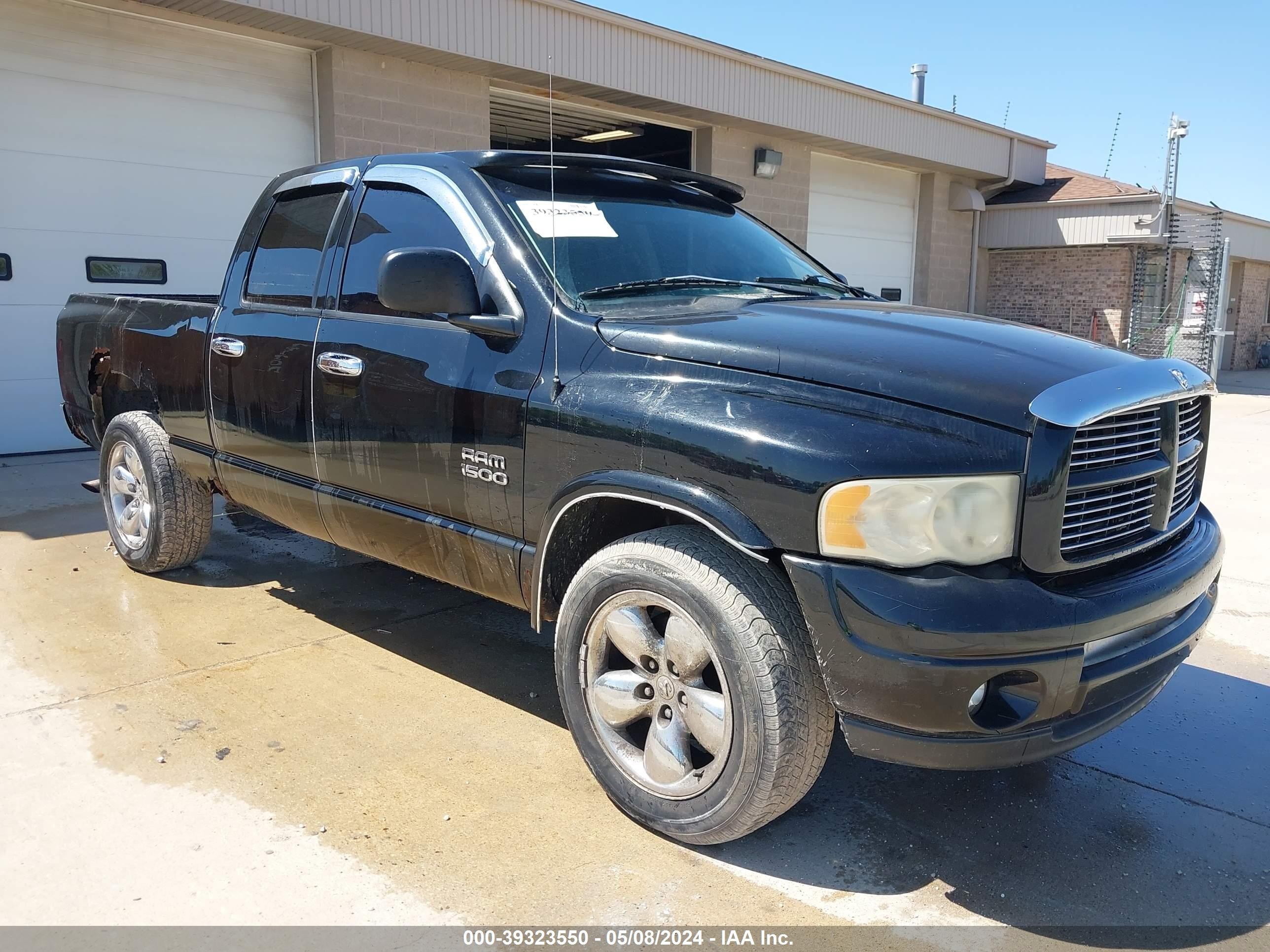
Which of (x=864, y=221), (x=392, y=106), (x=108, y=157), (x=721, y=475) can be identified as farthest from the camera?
(x=864, y=221)

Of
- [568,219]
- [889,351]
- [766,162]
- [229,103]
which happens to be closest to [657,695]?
[889,351]

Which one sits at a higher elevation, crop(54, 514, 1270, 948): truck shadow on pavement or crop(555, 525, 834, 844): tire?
crop(555, 525, 834, 844): tire

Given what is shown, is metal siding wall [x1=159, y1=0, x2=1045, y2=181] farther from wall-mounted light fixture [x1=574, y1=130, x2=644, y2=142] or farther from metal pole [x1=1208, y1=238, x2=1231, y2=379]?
metal pole [x1=1208, y1=238, x2=1231, y2=379]

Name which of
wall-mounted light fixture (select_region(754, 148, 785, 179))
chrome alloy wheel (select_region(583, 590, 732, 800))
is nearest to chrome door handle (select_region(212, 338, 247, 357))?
chrome alloy wheel (select_region(583, 590, 732, 800))

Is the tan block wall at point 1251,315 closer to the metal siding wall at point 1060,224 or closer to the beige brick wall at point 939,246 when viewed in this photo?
the metal siding wall at point 1060,224

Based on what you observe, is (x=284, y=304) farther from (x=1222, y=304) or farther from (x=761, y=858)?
(x=1222, y=304)

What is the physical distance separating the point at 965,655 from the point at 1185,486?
4.58ft

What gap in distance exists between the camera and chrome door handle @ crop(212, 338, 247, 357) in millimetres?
4359

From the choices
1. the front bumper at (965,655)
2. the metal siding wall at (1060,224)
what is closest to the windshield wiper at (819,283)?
the front bumper at (965,655)

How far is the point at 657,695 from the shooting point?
285cm

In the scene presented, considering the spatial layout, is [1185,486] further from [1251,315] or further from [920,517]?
[1251,315]

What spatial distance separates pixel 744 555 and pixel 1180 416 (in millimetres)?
1575

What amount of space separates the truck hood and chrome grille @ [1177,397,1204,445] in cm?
27

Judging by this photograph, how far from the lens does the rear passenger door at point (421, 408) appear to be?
3.25m
